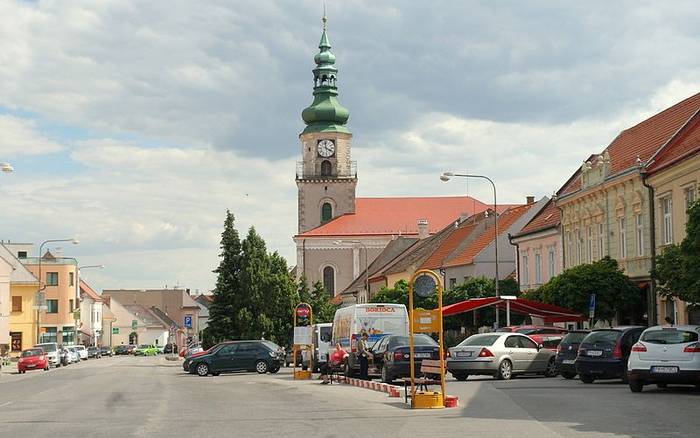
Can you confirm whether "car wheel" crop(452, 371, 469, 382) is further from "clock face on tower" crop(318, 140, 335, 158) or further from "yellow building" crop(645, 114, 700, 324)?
"clock face on tower" crop(318, 140, 335, 158)

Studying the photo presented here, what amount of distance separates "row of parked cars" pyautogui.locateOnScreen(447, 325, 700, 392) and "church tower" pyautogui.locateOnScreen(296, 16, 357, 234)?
259 feet

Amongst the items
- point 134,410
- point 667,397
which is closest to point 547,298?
point 667,397

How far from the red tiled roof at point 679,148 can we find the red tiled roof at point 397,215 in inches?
2851

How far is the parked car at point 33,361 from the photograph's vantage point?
60125 mm

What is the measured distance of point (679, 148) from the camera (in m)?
39.5

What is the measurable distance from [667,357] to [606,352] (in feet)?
13.1

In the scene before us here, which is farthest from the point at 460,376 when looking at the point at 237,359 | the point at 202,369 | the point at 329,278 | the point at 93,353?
the point at 329,278

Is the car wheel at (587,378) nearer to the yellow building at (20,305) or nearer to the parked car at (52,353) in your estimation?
the parked car at (52,353)

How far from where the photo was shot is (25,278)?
8900 cm

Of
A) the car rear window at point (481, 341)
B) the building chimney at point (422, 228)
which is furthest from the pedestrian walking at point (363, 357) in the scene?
the building chimney at point (422, 228)

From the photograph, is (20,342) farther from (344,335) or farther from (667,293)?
(667,293)

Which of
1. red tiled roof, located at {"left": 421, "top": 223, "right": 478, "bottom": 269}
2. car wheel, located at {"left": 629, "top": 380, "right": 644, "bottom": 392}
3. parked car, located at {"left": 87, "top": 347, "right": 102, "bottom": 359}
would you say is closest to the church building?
parked car, located at {"left": 87, "top": 347, "right": 102, "bottom": 359}

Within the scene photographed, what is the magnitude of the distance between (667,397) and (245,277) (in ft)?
161

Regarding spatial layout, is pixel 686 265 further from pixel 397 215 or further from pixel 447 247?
pixel 397 215
